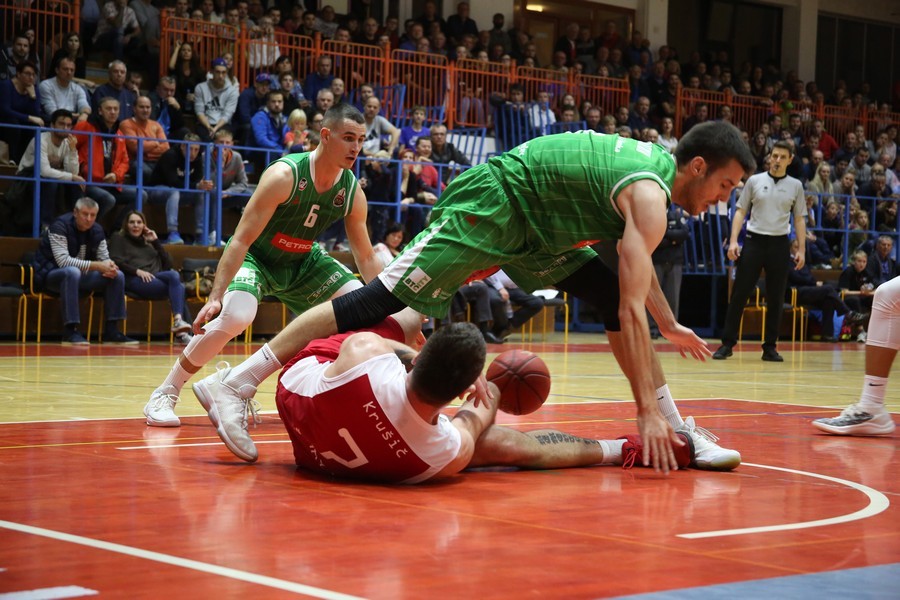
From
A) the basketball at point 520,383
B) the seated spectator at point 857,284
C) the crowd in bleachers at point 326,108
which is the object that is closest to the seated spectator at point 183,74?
the crowd in bleachers at point 326,108

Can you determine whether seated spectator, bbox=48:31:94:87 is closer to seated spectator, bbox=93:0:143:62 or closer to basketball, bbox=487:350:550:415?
seated spectator, bbox=93:0:143:62

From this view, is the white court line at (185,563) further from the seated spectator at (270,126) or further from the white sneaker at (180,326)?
the seated spectator at (270,126)

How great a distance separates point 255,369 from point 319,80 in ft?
44.9

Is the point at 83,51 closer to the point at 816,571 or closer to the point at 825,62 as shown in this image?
the point at 816,571

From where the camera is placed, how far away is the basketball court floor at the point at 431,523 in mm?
2766

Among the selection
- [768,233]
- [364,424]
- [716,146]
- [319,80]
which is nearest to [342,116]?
[716,146]

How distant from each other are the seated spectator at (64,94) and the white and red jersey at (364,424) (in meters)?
11.0

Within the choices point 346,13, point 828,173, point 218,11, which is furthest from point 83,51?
point 828,173

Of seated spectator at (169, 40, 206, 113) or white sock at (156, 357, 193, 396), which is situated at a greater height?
seated spectator at (169, 40, 206, 113)

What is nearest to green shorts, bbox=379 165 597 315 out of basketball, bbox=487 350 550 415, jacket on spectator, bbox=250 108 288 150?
basketball, bbox=487 350 550 415

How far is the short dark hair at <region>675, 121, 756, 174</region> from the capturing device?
4625 millimetres

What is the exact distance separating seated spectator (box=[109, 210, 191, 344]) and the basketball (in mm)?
8959

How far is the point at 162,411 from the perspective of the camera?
19.9 feet

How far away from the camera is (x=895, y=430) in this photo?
258 inches
